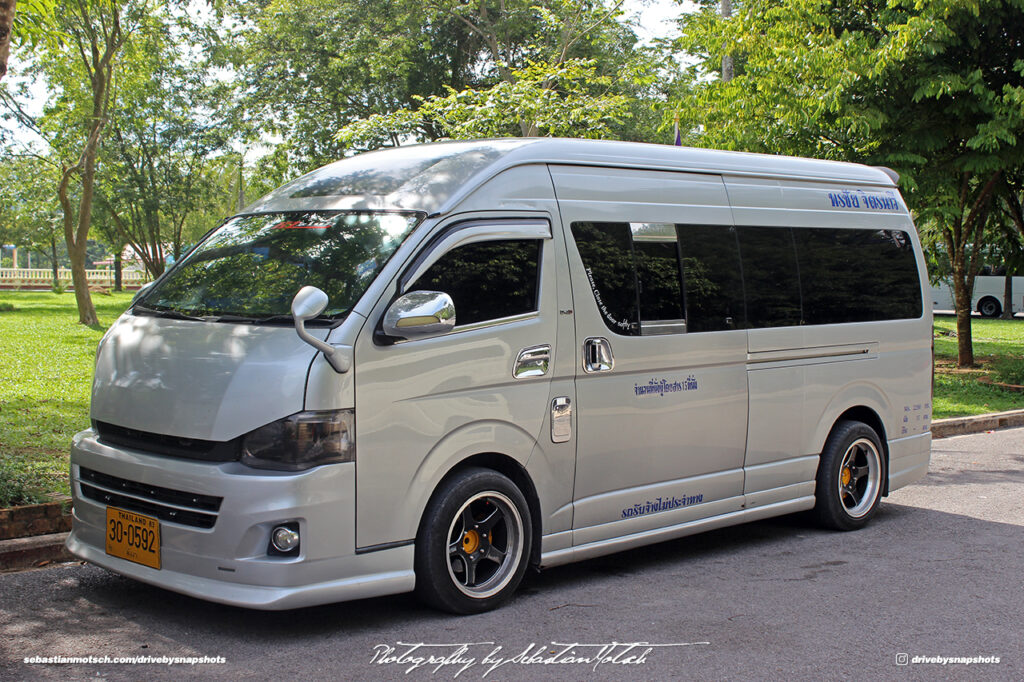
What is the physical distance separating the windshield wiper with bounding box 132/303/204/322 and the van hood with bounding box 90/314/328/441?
0.17ft

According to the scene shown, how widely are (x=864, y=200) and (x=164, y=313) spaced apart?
202 inches

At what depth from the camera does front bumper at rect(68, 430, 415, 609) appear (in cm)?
466

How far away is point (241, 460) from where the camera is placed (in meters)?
4.74

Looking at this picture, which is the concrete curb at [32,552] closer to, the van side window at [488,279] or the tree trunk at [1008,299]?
the van side window at [488,279]

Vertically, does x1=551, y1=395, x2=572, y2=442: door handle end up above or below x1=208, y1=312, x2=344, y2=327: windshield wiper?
below

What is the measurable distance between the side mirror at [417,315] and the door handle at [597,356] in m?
1.06

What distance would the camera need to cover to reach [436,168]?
5750 millimetres

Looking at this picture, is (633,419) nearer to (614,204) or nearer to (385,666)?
(614,204)

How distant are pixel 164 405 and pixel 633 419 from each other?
2588 mm

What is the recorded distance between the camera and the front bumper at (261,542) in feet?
15.3

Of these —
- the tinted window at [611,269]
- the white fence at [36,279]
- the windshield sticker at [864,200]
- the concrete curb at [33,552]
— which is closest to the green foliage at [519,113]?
the windshield sticker at [864,200]

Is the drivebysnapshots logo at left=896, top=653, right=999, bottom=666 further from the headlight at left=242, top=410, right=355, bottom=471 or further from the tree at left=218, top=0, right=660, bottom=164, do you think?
the tree at left=218, top=0, right=660, bottom=164

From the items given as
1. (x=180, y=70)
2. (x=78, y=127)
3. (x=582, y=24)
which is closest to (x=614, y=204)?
(x=582, y=24)

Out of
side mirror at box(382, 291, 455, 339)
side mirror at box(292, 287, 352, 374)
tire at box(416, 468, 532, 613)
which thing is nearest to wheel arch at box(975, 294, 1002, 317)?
tire at box(416, 468, 532, 613)
